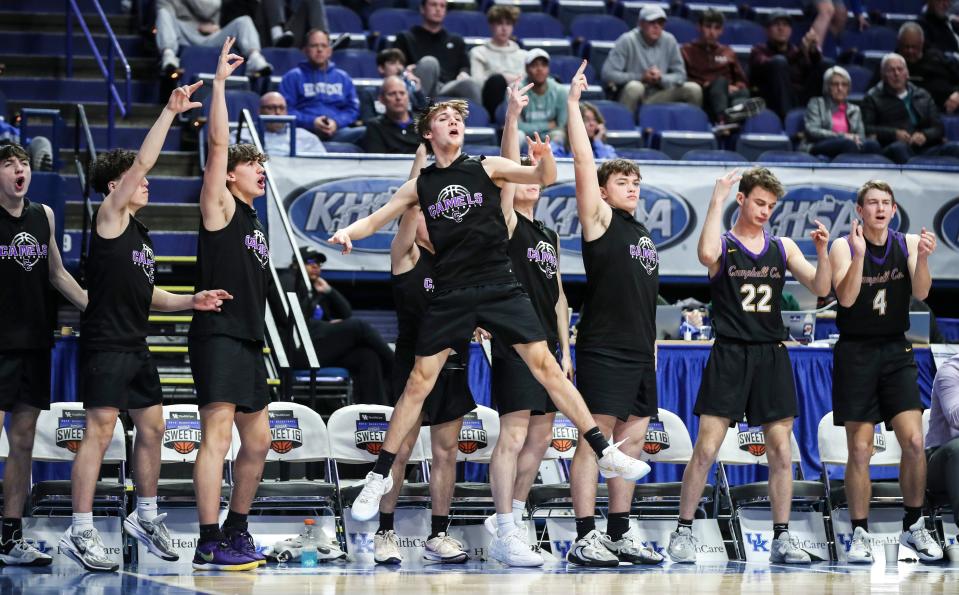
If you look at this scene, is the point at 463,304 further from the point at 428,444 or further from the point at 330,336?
the point at 330,336

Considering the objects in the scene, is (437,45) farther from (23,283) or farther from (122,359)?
(122,359)

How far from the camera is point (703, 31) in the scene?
14.6 meters

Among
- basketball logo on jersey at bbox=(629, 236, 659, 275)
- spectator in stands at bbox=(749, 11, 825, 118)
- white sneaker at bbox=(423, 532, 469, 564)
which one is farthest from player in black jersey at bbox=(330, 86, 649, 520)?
spectator in stands at bbox=(749, 11, 825, 118)

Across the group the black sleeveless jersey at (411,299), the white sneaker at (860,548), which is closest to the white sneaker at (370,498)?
the black sleeveless jersey at (411,299)

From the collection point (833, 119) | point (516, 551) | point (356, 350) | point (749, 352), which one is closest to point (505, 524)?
point (516, 551)

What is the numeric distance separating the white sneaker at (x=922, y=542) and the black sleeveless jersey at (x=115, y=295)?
430cm

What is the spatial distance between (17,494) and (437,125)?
9.28 ft

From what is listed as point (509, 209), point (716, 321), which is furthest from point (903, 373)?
point (509, 209)

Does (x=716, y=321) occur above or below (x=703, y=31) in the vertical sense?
below

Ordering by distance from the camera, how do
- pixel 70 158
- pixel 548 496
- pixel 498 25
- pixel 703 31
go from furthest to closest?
pixel 703 31 → pixel 498 25 → pixel 70 158 → pixel 548 496

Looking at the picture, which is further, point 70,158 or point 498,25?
point 498,25

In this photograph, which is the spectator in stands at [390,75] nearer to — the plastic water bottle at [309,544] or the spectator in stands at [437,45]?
the spectator in stands at [437,45]

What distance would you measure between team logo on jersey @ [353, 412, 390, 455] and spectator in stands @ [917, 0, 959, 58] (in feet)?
36.0

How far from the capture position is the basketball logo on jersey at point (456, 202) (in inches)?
262
